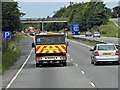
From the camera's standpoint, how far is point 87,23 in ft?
509

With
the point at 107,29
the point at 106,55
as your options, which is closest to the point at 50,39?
the point at 106,55

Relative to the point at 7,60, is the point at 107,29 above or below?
below

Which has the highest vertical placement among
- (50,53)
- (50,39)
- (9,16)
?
(9,16)

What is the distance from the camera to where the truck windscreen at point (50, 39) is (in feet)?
115

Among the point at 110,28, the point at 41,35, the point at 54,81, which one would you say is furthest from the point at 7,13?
the point at 110,28

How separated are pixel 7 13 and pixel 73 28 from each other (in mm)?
83084

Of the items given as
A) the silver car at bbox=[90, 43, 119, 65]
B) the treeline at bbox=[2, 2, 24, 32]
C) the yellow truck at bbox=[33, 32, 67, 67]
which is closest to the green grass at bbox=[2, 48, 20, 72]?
the yellow truck at bbox=[33, 32, 67, 67]

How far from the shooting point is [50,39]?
35.1 m

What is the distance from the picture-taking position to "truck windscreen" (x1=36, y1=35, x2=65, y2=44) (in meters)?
35.0

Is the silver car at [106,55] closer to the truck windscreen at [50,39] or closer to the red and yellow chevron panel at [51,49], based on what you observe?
the red and yellow chevron panel at [51,49]

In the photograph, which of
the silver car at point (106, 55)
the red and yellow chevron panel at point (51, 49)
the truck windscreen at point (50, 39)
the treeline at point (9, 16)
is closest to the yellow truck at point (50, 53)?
the red and yellow chevron panel at point (51, 49)

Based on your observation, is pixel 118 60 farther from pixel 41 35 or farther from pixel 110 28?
pixel 110 28

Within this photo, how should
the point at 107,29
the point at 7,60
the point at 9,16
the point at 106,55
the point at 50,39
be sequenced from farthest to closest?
1. the point at 107,29
2. the point at 9,16
3. the point at 7,60
4. the point at 50,39
5. the point at 106,55

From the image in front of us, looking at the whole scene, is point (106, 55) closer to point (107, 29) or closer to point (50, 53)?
point (50, 53)
